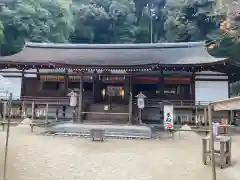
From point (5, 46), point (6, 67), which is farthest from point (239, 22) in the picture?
point (5, 46)

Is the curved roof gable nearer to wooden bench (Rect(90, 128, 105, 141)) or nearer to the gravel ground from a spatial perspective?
wooden bench (Rect(90, 128, 105, 141))

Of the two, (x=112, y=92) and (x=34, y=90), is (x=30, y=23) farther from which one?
(x=112, y=92)

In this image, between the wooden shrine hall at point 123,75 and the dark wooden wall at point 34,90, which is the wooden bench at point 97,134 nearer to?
the wooden shrine hall at point 123,75

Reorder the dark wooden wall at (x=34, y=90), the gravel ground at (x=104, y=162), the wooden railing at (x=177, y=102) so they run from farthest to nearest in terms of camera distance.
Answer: the dark wooden wall at (x=34, y=90) < the wooden railing at (x=177, y=102) < the gravel ground at (x=104, y=162)

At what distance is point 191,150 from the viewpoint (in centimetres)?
859

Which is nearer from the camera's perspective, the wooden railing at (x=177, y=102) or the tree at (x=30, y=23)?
the wooden railing at (x=177, y=102)

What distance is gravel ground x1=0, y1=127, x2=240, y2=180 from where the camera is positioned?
5441 millimetres

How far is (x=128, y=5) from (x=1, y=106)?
3084 cm

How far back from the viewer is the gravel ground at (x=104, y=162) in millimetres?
5441

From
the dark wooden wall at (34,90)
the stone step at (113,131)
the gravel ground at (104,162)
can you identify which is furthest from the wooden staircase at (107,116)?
the gravel ground at (104,162)

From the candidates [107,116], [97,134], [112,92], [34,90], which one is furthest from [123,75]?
[97,134]

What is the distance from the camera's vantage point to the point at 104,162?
6.65 metres

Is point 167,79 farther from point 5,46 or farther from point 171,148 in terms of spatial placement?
point 5,46

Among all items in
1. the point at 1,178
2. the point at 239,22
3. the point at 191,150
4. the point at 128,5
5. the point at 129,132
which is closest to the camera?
the point at 1,178
